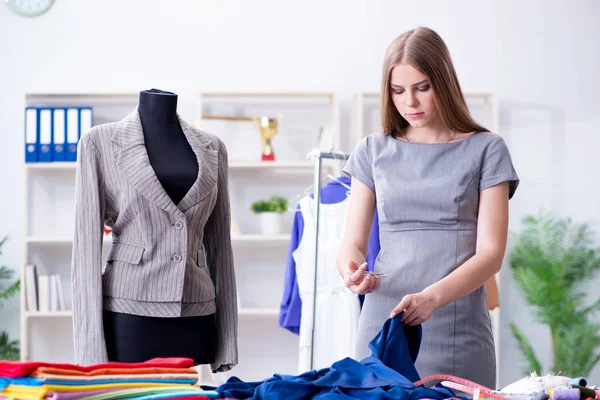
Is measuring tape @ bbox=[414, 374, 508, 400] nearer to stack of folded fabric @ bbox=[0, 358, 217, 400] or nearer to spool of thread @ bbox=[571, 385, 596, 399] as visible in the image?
spool of thread @ bbox=[571, 385, 596, 399]

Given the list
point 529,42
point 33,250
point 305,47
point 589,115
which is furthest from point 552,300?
point 33,250

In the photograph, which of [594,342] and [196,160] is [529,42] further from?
[196,160]

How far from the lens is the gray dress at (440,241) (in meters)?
1.71

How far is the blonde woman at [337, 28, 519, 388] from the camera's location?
171cm

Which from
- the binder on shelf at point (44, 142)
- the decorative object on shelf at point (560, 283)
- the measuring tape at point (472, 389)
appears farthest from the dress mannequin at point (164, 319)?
the decorative object on shelf at point (560, 283)

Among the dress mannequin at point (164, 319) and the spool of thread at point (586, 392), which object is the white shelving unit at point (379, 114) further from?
the spool of thread at point (586, 392)

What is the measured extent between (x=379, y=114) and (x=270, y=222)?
3.14ft

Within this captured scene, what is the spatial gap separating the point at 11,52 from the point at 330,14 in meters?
1.96

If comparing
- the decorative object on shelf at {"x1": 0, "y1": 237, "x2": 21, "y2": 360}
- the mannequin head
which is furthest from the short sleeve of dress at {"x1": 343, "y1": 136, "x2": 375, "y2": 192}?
the decorative object on shelf at {"x1": 0, "y1": 237, "x2": 21, "y2": 360}

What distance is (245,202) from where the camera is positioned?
196 inches

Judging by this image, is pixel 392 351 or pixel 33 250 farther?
pixel 33 250

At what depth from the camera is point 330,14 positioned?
199 inches

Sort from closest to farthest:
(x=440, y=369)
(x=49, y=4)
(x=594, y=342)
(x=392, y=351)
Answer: (x=392, y=351) → (x=440, y=369) → (x=594, y=342) → (x=49, y=4)

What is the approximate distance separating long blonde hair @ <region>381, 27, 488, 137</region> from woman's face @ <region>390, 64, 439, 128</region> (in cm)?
1
